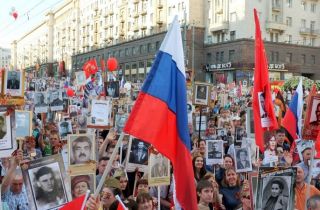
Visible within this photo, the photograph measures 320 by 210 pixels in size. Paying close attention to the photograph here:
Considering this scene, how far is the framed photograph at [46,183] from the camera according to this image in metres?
4.43

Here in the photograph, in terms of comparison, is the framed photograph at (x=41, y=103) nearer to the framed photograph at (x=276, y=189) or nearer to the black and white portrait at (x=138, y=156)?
the black and white portrait at (x=138, y=156)

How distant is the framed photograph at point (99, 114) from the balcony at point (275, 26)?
4429 cm

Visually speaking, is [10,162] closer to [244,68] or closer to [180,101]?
[180,101]

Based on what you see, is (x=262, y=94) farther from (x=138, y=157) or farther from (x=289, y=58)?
(x=289, y=58)

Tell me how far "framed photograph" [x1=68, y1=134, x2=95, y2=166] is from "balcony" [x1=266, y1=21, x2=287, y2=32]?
157ft

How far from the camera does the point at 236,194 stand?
6891mm

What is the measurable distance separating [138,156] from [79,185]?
198 centimetres

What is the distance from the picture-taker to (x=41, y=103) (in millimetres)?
13422

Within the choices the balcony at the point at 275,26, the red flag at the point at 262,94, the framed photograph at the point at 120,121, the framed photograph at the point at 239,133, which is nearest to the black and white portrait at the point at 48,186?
the red flag at the point at 262,94

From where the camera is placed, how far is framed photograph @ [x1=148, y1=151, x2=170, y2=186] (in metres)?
6.08

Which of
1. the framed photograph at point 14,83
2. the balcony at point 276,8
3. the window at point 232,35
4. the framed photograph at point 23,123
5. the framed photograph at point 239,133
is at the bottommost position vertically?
the framed photograph at point 239,133

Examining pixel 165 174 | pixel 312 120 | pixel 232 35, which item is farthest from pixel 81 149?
pixel 232 35

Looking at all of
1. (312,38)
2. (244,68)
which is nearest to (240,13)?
(244,68)

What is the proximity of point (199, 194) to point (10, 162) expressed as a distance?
2155 mm
